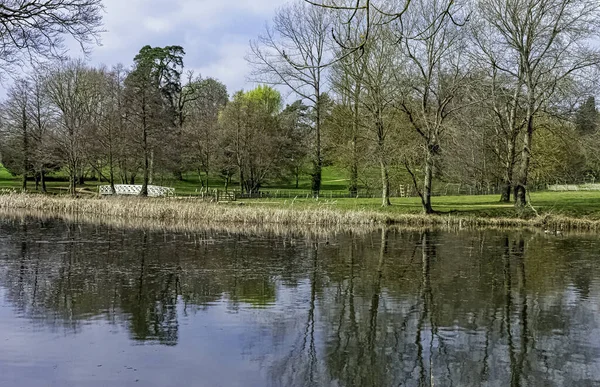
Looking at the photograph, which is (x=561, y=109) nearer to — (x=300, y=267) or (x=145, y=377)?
(x=300, y=267)

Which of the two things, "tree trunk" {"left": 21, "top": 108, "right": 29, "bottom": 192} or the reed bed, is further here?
"tree trunk" {"left": 21, "top": 108, "right": 29, "bottom": 192}

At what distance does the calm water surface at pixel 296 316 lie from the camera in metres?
8.35

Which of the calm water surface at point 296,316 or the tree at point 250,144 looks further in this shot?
the tree at point 250,144

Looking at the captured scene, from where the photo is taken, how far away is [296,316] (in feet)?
37.4

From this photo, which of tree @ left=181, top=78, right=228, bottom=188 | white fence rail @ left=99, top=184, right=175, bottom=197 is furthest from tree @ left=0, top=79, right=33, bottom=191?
tree @ left=181, top=78, right=228, bottom=188

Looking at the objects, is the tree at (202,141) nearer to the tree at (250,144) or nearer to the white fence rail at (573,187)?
the tree at (250,144)

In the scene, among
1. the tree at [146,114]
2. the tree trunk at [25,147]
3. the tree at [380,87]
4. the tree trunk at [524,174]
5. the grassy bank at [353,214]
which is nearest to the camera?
the grassy bank at [353,214]

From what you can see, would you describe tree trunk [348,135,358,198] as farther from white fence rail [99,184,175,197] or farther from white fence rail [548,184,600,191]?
white fence rail [548,184,600,191]

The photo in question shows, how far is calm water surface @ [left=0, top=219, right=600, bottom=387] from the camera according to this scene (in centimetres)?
835

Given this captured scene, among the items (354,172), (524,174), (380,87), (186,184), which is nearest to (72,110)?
(186,184)

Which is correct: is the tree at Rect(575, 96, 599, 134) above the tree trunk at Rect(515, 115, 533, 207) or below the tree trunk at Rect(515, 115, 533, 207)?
above

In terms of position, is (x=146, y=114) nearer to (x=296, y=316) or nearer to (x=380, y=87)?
(x=380, y=87)

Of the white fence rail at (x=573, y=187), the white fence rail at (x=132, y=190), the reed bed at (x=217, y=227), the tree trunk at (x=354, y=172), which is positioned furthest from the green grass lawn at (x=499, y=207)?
the white fence rail at (x=132, y=190)

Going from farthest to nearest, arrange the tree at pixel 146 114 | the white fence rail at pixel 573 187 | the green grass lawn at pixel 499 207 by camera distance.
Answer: the white fence rail at pixel 573 187
the tree at pixel 146 114
the green grass lawn at pixel 499 207
